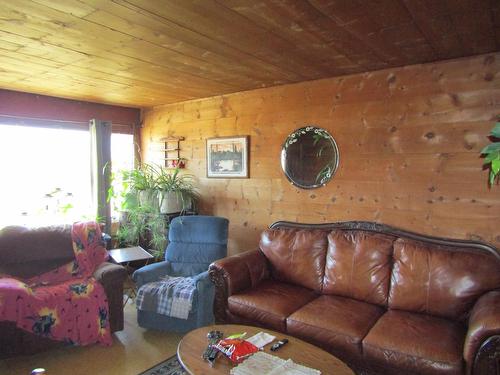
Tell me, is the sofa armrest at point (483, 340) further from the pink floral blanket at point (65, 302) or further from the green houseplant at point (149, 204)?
the green houseplant at point (149, 204)

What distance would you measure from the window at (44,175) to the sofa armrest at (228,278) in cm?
208

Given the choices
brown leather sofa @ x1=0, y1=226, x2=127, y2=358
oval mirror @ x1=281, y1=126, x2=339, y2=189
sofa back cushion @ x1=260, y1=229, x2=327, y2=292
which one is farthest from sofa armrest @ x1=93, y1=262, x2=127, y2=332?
oval mirror @ x1=281, y1=126, x2=339, y2=189

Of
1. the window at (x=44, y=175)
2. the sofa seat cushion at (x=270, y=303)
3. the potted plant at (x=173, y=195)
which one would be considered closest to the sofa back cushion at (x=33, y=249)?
the window at (x=44, y=175)

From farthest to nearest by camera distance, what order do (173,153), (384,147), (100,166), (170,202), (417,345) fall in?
(173,153), (100,166), (170,202), (384,147), (417,345)

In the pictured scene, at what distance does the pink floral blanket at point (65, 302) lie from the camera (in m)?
2.51

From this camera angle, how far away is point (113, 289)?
295 cm

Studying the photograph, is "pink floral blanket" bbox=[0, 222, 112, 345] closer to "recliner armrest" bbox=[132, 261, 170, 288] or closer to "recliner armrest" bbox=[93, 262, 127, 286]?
"recliner armrest" bbox=[93, 262, 127, 286]

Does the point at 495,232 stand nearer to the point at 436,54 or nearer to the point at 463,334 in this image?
the point at 463,334

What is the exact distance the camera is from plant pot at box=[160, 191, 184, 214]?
156 inches

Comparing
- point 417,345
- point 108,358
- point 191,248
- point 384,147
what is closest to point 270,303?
point 417,345

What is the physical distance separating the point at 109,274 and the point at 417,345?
95.2 inches

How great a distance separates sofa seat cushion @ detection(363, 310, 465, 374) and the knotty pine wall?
0.81m

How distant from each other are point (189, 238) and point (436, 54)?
2.77m

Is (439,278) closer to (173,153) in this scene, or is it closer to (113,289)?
(113,289)
